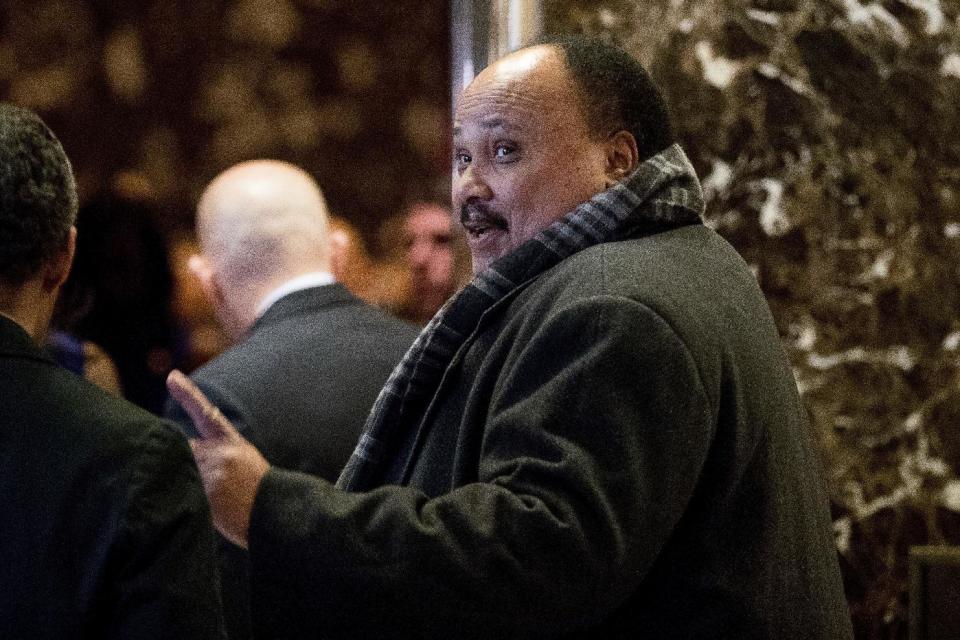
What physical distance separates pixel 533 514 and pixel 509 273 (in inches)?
14.8

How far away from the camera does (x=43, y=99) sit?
13.4 feet

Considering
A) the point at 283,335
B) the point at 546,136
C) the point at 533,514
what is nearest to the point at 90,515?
the point at 533,514

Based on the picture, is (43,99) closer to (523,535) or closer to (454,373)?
(454,373)

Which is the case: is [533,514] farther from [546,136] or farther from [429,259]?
[429,259]

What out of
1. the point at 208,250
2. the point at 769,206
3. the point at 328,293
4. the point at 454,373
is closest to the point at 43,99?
the point at 208,250

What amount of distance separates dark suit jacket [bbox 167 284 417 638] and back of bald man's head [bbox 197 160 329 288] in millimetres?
124

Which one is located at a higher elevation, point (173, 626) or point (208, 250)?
point (173, 626)

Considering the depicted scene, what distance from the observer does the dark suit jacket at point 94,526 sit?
1.30m

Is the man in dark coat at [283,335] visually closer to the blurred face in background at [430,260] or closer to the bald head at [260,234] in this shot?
the bald head at [260,234]

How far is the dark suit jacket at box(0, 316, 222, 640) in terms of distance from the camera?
1.30m

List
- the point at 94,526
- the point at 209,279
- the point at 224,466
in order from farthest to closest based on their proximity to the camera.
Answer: the point at 209,279 → the point at 224,466 → the point at 94,526

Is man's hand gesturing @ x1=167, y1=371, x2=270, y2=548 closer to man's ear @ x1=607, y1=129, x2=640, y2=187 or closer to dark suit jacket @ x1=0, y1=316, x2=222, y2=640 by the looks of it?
dark suit jacket @ x1=0, y1=316, x2=222, y2=640

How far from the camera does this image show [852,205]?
2660 millimetres

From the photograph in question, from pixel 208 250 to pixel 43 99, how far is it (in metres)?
1.39
